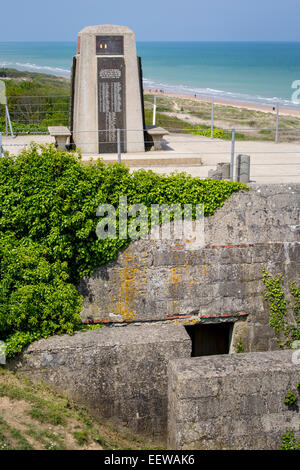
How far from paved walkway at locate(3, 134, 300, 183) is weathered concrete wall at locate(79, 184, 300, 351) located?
56.9 inches

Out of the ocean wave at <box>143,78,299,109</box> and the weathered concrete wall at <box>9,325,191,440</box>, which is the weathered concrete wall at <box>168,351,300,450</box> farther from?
the ocean wave at <box>143,78,299,109</box>

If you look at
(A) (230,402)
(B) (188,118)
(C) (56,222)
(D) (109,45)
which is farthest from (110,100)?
(B) (188,118)

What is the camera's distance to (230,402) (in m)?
7.59

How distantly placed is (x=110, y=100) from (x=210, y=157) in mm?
3027

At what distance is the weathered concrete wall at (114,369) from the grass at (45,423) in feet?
0.64

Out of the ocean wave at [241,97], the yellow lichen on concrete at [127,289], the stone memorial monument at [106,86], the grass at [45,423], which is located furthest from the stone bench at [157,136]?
the ocean wave at [241,97]

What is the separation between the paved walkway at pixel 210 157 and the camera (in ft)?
39.2

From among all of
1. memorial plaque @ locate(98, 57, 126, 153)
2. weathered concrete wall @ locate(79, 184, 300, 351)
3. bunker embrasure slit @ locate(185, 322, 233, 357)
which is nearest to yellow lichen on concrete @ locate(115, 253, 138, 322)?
weathered concrete wall @ locate(79, 184, 300, 351)

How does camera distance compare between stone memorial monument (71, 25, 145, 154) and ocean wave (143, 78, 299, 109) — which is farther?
ocean wave (143, 78, 299, 109)

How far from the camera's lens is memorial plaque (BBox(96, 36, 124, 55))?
1377cm

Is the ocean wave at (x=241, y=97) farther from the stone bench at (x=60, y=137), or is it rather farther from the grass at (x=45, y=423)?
the grass at (x=45, y=423)

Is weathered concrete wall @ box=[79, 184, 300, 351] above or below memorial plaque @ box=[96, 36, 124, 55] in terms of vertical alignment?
below

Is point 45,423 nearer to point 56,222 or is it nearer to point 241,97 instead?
point 56,222

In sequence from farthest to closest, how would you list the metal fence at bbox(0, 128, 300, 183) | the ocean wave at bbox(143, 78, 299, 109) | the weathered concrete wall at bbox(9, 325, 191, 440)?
the ocean wave at bbox(143, 78, 299, 109) < the metal fence at bbox(0, 128, 300, 183) < the weathered concrete wall at bbox(9, 325, 191, 440)
